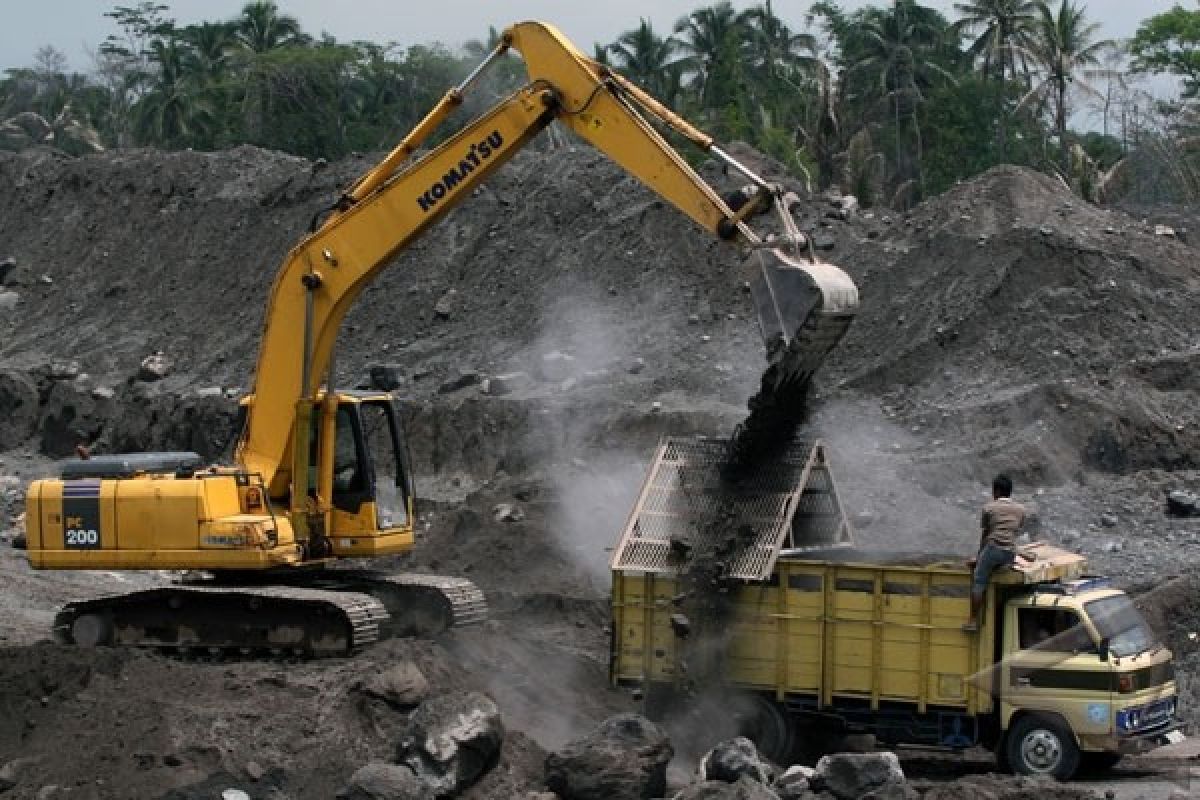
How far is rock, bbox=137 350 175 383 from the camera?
1565 inches

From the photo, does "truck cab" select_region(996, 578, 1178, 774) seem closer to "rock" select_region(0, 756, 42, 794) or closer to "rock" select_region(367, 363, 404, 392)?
"rock" select_region(0, 756, 42, 794)

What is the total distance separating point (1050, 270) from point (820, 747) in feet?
51.7

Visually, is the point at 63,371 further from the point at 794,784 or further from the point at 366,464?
the point at 794,784

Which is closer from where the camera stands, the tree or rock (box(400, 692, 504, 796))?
rock (box(400, 692, 504, 796))

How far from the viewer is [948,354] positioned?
30.8 metres

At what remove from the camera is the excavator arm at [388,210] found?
17.8 meters

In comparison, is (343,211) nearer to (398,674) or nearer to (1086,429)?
(398,674)

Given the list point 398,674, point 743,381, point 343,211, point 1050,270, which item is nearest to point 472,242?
point 743,381

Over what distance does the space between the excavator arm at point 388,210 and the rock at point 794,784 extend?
524 centimetres

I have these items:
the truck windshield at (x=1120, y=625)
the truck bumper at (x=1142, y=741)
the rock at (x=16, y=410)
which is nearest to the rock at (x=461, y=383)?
the rock at (x=16, y=410)

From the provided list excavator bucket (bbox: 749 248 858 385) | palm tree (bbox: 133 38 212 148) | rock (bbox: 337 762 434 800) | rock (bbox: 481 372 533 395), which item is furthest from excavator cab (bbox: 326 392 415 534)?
palm tree (bbox: 133 38 212 148)

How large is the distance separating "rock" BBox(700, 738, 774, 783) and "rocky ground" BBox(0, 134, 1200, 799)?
4.03ft

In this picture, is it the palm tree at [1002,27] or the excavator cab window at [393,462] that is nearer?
the excavator cab window at [393,462]

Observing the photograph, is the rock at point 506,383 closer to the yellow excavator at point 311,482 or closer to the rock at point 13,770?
the yellow excavator at point 311,482
